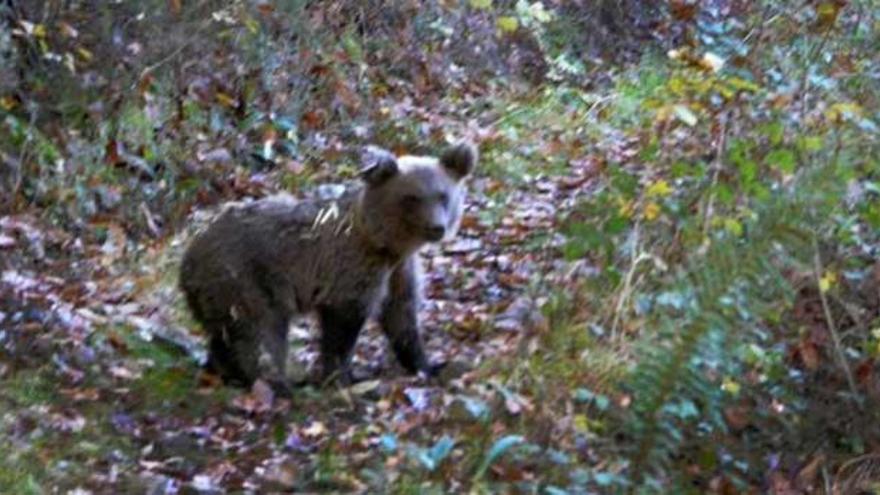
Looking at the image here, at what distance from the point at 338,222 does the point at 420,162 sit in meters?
0.53

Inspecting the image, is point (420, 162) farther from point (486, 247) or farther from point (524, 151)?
point (524, 151)

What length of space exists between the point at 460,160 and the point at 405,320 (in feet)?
2.89

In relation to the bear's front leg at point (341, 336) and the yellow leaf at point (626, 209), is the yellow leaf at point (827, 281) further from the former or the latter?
the bear's front leg at point (341, 336)

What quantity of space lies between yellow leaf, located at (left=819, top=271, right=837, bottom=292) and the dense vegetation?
35mm

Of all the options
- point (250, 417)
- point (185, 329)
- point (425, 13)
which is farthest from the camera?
point (425, 13)

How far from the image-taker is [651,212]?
8070 mm

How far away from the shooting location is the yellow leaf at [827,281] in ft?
23.1

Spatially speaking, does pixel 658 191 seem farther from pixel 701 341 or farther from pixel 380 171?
pixel 701 341

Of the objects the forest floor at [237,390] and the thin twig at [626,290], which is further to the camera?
the thin twig at [626,290]

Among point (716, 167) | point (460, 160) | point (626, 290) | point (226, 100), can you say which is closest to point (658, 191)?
point (716, 167)

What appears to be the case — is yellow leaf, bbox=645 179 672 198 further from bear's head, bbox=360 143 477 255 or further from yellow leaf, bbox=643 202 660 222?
bear's head, bbox=360 143 477 255

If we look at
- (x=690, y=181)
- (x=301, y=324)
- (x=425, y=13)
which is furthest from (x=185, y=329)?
(x=425, y=13)

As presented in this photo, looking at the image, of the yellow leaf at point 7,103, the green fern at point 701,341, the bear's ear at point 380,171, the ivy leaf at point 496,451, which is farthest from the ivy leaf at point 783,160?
the yellow leaf at point 7,103

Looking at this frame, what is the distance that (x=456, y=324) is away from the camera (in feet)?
30.0
